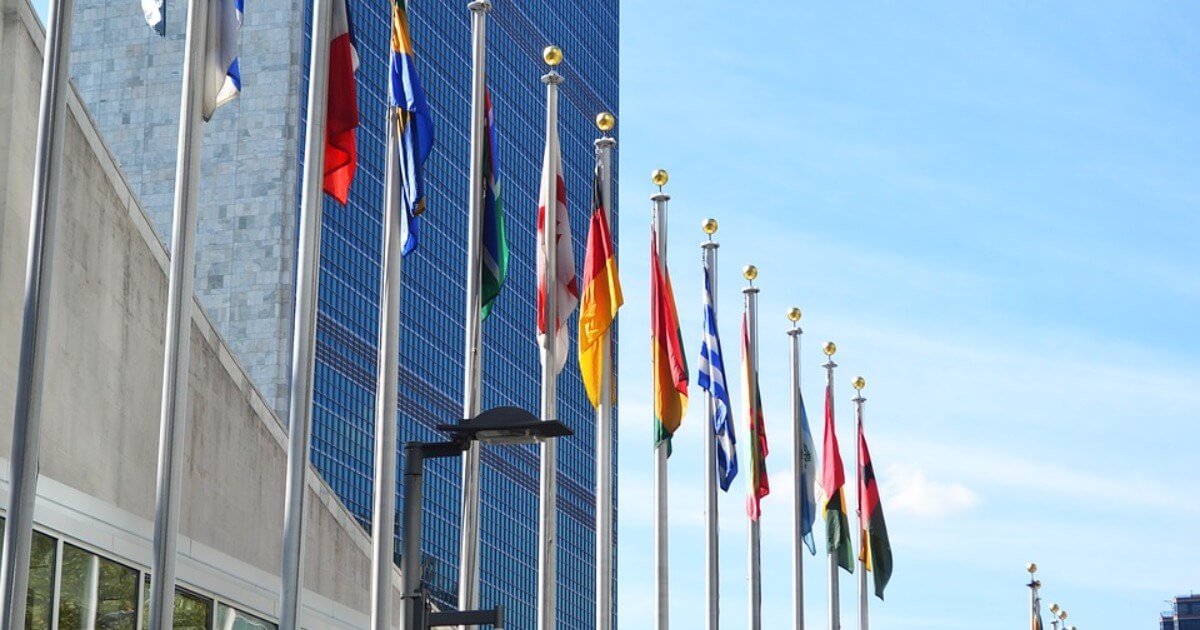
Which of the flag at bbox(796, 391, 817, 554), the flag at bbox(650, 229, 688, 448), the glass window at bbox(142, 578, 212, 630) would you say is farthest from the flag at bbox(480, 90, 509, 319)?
the flag at bbox(796, 391, 817, 554)

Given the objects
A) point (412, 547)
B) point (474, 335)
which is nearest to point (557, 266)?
point (474, 335)

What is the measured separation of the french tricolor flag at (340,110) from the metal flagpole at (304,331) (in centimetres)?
29

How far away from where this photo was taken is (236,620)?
31.4 meters

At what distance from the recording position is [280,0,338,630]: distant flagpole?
23469 mm

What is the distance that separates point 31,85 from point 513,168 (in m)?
126

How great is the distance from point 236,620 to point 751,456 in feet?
34.3

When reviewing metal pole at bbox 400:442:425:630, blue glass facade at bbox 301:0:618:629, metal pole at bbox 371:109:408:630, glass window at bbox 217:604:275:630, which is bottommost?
metal pole at bbox 400:442:425:630

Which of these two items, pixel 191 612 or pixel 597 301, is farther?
pixel 597 301

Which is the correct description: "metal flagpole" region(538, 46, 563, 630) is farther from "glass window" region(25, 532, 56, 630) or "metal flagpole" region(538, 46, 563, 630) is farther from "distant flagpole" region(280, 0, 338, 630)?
"glass window" region(25, 532, 56, 630)

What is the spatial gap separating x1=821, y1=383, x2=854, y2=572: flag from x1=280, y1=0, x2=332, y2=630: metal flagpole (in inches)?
642

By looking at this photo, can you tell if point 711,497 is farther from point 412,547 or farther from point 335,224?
point 335,224

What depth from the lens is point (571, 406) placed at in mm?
146875

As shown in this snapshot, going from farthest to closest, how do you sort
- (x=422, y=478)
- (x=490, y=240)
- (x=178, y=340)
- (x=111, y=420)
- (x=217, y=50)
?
(x=490, y=240) < (x=111, y=420) < (x=217, y=50) < (x=178, y=340) < (x=422, y=478)

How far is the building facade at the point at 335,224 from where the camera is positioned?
121500 mm
